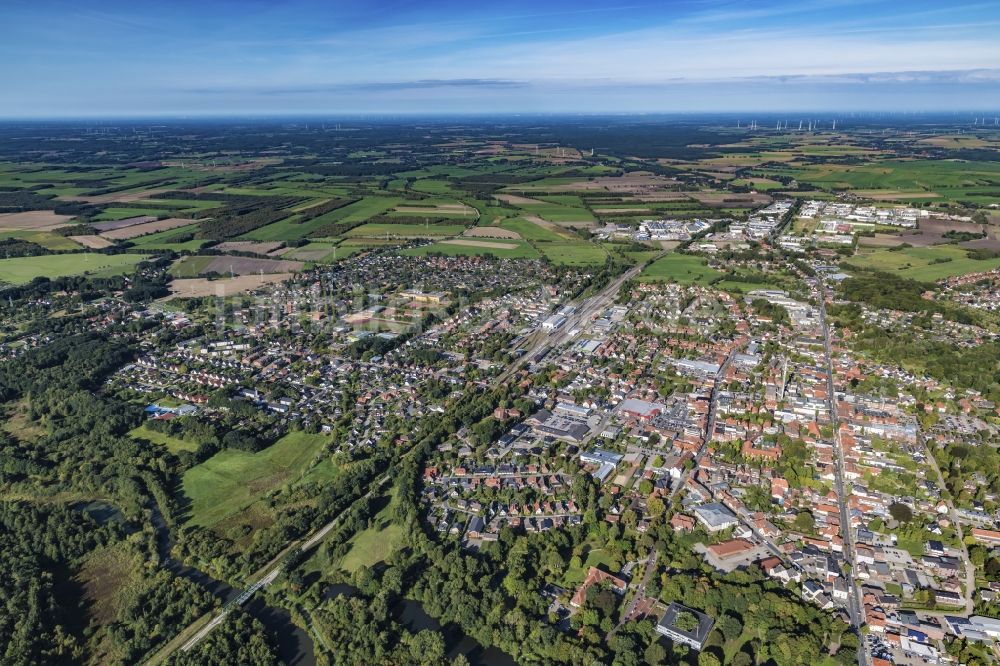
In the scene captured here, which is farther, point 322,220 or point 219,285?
point 322,220

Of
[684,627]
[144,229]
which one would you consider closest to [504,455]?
[684,627]

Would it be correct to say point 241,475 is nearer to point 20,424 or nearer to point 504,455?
point 504,455

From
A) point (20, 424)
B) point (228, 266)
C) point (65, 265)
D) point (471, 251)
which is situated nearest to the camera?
point (20, 424)

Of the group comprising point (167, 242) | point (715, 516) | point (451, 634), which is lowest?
point (451, 634)

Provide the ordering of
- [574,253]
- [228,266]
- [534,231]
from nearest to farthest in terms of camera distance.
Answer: [228,266]
[574,253]
[534,231]

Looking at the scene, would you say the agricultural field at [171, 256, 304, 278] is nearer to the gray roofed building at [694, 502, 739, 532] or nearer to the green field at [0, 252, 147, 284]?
the green field at [0, 252, 147, 284]

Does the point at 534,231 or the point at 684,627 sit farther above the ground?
the point at 534,231

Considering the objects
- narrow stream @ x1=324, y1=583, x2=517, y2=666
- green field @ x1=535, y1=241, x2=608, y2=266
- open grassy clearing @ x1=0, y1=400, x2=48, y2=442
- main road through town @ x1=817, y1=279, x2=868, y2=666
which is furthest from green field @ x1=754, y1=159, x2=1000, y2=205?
open grassy clearing @ x1=0, y1=400, x2=48, y2=442

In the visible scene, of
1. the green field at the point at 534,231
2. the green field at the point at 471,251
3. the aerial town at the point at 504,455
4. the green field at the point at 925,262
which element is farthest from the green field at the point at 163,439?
the green field at the point at 925,262
